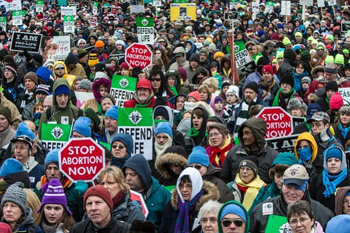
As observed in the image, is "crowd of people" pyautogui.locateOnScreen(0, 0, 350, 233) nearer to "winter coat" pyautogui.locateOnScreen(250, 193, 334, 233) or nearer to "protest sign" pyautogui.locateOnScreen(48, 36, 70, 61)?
"winter coat" pyautogui.locateOnScreen(250, 193, 334, 233)

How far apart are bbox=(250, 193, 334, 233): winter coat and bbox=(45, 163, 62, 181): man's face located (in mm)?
2168

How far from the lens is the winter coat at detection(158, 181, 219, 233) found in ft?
24.1

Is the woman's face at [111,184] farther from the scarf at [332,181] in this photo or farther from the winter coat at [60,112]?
the winter coat at [60,112]

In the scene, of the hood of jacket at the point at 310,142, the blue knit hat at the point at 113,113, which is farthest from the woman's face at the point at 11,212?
the blue knit hat at the point at 113,113

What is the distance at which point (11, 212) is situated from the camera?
6.77m

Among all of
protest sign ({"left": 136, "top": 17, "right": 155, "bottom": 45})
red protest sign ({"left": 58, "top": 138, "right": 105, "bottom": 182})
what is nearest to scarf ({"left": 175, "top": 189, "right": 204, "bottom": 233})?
red protest sign ({"left": 58, "top": 138, "right": 105, "bottom": 182})

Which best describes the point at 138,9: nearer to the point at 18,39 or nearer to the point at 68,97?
the point at 18,39

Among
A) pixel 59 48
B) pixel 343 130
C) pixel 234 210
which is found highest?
pixel 59 48

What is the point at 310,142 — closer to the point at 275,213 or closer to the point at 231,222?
the point at 275,213

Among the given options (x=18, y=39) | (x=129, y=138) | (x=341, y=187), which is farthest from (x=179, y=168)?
(x=18, y=39)

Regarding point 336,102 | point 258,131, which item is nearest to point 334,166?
point 258,131

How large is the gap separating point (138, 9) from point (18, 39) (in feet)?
33.4

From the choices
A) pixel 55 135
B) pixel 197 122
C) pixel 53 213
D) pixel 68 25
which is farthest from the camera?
pixel 68 25

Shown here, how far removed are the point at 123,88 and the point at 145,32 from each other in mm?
5274
